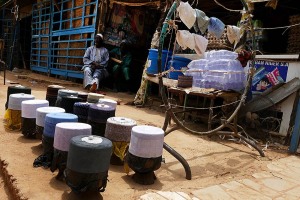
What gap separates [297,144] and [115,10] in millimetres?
7079

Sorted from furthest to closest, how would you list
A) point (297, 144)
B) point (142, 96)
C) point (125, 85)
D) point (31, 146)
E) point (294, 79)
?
point (125, 85) < point (142, 96) < point (294, 79) < point (297, 144) < point (31, 146)

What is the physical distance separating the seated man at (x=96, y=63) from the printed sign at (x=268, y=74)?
4.88 metres

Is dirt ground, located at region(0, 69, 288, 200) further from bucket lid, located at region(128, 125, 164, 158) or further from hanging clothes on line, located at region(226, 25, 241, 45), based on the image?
hanging clothes on line, located at region(226, 25, 241, 45)

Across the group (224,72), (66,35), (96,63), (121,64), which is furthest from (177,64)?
(66,35)

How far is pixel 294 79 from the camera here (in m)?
4.67

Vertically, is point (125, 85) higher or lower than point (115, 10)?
lower

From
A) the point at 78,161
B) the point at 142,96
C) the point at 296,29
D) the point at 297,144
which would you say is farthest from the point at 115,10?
the point at 78,161

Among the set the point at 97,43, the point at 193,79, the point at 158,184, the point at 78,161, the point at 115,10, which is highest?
the point at 115,10

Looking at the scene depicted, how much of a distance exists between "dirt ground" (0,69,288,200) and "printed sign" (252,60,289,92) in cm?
143

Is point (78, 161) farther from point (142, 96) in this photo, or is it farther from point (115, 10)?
point (115, 10)

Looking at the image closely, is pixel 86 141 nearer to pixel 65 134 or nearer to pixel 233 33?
pixel 65 134

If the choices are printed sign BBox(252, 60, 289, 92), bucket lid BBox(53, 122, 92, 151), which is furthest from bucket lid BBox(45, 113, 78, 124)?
printed sign BBox(252, 60, 289, 92)

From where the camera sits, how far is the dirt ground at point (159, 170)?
7.43ft

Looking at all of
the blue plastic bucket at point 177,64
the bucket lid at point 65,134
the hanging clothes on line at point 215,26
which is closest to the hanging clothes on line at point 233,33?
the hanging clothes on line at point 215,26
